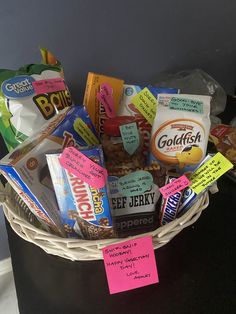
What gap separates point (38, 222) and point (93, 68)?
1.78 feet

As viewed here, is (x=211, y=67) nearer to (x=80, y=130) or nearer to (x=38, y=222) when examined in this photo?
(x=80, y=130)

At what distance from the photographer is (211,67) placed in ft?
4.08

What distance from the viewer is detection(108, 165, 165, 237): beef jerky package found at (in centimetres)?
65

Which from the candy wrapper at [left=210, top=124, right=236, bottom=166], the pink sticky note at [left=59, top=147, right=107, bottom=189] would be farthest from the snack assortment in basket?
the candy wrapper at [left=210, top=124, right=236, bottom=166]

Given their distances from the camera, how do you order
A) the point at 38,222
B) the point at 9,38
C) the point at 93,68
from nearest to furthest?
the point at 38,222 → the point at 9,38 → the point at 93,68

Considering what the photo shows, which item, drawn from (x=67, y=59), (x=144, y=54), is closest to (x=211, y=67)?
(x=144, y=54)

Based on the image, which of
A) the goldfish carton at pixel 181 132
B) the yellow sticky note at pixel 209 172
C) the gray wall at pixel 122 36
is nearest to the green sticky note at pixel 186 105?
the goldfish carton at pixel 181 132

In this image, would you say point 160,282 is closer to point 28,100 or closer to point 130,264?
point 130,264

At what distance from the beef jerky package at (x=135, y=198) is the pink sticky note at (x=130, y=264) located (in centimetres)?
9

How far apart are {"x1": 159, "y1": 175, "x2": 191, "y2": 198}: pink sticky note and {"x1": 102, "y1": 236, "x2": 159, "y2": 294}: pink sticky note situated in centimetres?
9

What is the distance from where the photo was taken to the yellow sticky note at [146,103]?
0.78 m

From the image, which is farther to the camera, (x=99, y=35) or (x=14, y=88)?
(x=99, y=35)

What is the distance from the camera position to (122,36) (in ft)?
3.45

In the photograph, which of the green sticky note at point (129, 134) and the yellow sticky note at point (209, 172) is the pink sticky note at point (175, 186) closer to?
the yellow sticky note at point (209, 172)
